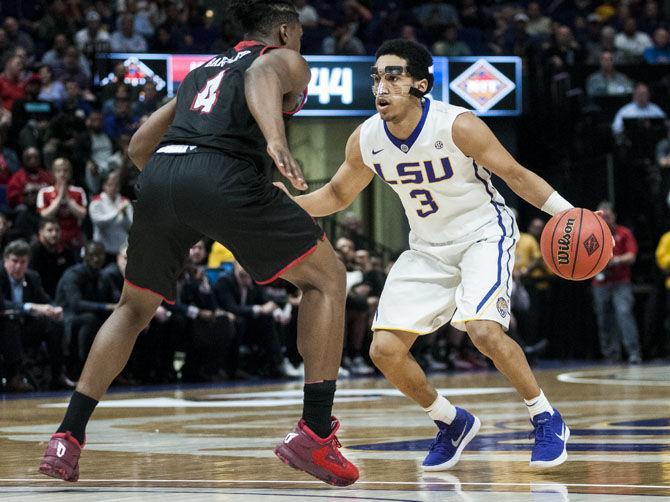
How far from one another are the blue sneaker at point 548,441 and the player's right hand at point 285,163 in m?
1.51

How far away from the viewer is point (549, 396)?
9805mm

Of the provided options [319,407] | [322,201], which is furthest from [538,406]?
[322,201]

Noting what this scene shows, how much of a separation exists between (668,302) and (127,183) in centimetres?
744

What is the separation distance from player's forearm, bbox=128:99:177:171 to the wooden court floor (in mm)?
1280

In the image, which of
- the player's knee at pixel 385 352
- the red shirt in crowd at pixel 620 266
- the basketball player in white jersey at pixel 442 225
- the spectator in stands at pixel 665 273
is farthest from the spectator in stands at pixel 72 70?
the player's knee at pixel 385 352

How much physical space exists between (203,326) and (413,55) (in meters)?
7.84

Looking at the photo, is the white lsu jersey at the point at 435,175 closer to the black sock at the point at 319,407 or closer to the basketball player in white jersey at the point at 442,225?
the basketball player in white jersey at the point at 442,225

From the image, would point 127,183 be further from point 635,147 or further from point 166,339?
point 635,147

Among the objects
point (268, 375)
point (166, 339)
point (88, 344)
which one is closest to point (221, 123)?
point (88, 344)

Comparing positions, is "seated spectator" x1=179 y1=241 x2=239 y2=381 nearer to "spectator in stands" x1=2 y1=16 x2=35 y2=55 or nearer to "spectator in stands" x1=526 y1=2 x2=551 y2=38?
"spectator in stands" x1=2 y1=16 x2=35 y2=55

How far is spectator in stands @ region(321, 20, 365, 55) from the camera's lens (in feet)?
63.2

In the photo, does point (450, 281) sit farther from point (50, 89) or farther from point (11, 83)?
point (50, 89)

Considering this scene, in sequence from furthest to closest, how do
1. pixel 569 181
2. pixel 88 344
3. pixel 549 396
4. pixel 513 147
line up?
pixel 513 147 → pixel 569 181 → pixel 88 344 → pixel 549 396

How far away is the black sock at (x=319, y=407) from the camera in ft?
15.1
